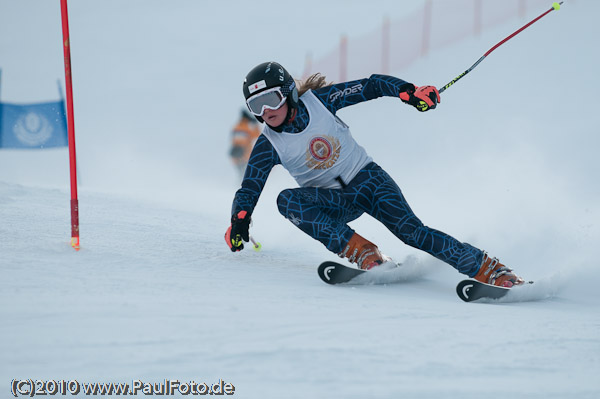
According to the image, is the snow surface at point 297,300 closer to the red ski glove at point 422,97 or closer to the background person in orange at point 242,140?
the red ski glove at point 422,97

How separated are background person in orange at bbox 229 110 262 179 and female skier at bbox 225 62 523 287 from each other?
817 centimetres

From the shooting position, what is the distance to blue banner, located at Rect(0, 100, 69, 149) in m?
10.6

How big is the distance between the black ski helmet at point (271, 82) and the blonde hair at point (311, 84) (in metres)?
0.16

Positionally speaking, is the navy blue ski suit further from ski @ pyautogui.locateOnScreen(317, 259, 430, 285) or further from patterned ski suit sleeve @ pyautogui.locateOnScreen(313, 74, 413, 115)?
ski @ pyautogui.locateOnScreen(317, 259, 430, 285)

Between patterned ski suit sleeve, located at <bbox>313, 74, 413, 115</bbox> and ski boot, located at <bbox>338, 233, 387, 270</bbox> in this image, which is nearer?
ski boot, located at <bbox>338, 233, 387, 270</bbox>

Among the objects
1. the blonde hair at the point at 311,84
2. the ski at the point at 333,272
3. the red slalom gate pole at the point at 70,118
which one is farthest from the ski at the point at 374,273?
the red slalom gate pole at the point at 70,118

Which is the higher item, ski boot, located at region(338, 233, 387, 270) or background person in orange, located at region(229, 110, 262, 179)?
background person in orange, located at region(229, 110, 262, 179)

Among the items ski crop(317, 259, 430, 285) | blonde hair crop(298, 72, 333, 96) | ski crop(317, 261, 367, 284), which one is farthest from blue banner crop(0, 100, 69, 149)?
ski crop(317, 261, 367, 284)

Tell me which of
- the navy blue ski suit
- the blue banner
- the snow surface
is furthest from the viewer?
the blue banner

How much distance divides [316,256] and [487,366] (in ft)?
7.02

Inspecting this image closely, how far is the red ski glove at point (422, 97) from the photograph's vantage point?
125 inches

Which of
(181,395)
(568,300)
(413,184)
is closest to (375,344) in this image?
(181,395)

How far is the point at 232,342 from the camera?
198cm

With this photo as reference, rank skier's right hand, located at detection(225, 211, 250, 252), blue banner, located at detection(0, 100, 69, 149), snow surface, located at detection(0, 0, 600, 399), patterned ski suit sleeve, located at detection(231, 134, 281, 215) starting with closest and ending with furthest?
snow surface, located at detection(0, 0, 600, 399) → skier's right hand, located at detection(225, 211, 250, 252) → patterned ski suit sleeve, located at detection(231, 134, 281, 215) → blue banner, located at detection(0, 100, 69, 149)
